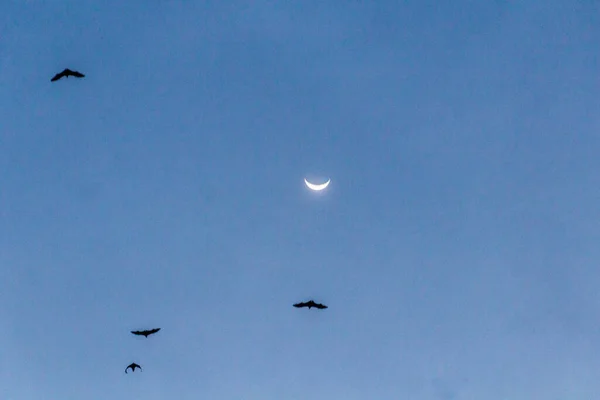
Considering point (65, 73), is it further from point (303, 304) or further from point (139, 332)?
point (303, 304)

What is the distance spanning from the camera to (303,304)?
193ft

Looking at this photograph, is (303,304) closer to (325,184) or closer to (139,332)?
(139,332)

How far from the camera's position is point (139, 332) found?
2399 inches

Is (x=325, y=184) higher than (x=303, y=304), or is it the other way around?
(x=325, y=184)

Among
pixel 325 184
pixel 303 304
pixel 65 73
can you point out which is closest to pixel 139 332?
pixel 303 304

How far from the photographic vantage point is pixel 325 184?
86.9 metres

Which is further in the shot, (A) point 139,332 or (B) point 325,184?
(B) point 325,184

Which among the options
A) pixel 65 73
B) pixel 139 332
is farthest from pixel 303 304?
pixel 65 73

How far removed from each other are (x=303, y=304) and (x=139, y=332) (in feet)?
50.0

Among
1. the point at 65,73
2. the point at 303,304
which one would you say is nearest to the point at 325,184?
the point at 303,304

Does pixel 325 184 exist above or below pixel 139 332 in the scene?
above

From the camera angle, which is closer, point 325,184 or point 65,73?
point 65,73

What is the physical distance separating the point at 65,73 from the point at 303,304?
2928 cm
